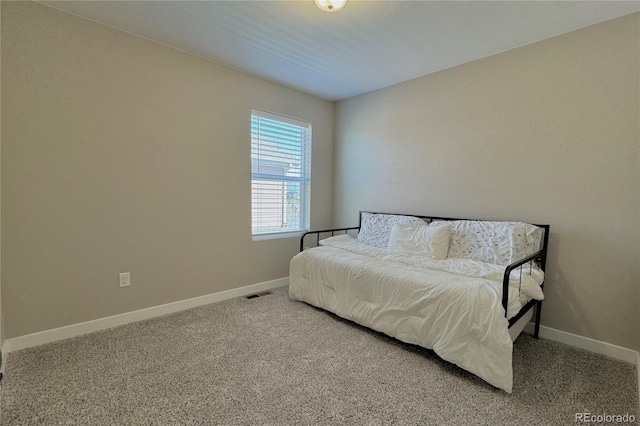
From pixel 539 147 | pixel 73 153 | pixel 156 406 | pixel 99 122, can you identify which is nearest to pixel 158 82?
pixel 99 122

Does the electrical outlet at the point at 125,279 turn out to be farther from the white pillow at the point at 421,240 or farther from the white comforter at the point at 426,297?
the white pillow at the point at 421,240

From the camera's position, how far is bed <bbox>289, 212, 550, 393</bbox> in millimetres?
1717

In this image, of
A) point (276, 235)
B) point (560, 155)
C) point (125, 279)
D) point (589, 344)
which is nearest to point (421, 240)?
point (560, 155)

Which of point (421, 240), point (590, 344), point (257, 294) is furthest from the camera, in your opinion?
point (257, 294)

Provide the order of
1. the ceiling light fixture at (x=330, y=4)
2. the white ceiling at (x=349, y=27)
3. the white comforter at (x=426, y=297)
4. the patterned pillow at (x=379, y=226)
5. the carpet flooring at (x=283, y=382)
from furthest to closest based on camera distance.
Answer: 1. the patterned pillow at (x=379, y=226)
2. the white ceiling at (x=349, y=27)
3. the ceiling light fixture at (x=330, y=4)
4. the white comforter at (x=426, y=297)
5. the carpet flooring at (x=283, y=382)

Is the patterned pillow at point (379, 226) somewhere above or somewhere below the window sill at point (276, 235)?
above

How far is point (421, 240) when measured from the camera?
105 inches

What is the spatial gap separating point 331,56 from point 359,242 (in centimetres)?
184

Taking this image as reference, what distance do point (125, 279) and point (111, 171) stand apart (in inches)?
34.0

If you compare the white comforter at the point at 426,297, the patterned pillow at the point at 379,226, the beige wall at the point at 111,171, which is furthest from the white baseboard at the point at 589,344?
the beige wall at the point at 111,171

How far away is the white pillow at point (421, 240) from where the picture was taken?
2.55 metres

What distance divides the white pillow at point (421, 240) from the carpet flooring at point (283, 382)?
80 centimetres

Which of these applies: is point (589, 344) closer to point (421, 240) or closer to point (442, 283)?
point (442, 283)

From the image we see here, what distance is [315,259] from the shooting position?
279cm
